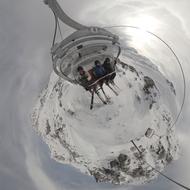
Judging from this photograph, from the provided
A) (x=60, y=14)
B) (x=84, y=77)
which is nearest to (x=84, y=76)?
(x=84, y=77)

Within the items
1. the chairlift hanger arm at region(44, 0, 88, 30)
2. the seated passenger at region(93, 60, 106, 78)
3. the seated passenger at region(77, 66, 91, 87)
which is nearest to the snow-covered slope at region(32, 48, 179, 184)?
the seated passenger at region(77, 66, 91, 87)

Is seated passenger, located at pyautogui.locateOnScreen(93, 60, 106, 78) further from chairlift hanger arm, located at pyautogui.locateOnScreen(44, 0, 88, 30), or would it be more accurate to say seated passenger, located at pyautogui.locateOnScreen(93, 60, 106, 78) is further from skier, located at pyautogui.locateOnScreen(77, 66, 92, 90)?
chairlift hanger arm, located at pyautogui.locateOnScreen(44, 0, 88, 30)

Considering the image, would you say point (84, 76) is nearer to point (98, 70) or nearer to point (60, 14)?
point (98, 70)

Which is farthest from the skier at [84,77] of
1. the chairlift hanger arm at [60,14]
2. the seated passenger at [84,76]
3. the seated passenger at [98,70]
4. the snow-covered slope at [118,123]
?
the snow-covered slope at [118,123]

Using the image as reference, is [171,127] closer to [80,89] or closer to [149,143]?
[149,143]

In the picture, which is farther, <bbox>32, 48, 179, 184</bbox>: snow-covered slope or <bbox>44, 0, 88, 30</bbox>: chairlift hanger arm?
<bbox>32, 48, 179, 184</bbox>: snow-covered slope

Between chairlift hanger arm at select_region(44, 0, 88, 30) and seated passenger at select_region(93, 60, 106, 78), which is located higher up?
chairlift hanger arm at select_region(44, 0, 88, 30)
